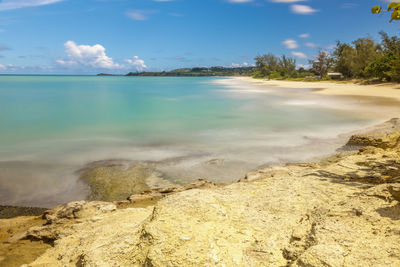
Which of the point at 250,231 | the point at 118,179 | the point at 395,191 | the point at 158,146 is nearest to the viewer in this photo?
the point at 250,231

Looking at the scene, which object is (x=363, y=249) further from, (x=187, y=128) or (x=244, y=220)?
(x=187, y=128)

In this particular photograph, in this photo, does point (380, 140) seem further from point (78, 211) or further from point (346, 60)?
point (346, 60)

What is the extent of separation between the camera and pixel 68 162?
31.1 ft

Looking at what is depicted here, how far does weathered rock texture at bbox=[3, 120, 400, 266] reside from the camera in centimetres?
248

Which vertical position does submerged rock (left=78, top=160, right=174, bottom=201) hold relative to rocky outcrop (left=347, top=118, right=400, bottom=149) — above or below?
below

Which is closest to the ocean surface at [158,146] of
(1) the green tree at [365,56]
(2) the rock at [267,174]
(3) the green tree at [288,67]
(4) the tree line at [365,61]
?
(2) the rock at [267,174]

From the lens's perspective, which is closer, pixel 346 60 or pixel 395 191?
pixel 395 191

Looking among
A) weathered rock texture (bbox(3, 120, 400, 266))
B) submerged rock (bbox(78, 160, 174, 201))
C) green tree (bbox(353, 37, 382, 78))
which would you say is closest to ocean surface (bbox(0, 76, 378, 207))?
submerged rock (bbox(78, 160, 174, 201))

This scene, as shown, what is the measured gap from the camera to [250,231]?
116 inches

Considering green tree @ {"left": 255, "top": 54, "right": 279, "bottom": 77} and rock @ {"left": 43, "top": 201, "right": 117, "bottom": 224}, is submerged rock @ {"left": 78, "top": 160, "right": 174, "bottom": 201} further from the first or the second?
green tree @ {"left": 255, "top": 54, "right": 279, "bottom": 77}

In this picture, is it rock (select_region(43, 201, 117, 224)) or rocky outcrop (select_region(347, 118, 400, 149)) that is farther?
rocky outcrop (select_region(347, 118, 400, 149))

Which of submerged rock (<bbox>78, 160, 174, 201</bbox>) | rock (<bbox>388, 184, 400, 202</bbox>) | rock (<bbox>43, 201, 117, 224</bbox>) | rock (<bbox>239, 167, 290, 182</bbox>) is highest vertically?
rock (<bbox>388, 184, 400, 202</bbox>)

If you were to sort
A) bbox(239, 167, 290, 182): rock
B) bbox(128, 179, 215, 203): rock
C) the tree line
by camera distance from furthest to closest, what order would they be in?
the tree line < bbox(239, 167, 290, 182): rock < bbox(128, 179, 215, 203): rock

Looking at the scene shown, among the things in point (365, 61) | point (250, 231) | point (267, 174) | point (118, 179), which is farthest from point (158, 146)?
point (365, 61)
